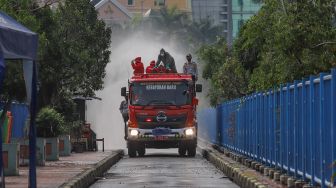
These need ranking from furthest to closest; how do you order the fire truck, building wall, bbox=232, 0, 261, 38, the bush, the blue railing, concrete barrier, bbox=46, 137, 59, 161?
building wall, bbox=232, 0, 261, 38 → the fire truck → concrete barrier, bbox=46, 137, 59, 161 → the bush → the blue railing

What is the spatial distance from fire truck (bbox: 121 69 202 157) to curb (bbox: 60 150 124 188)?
455 cm

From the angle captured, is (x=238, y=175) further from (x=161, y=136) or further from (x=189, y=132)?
(x=189, y=132)

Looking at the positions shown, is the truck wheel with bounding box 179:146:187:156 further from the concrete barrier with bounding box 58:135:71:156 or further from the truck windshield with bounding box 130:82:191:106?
the concrete barrier with bounding box 58:135:71:156

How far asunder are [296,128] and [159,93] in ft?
→ 68.0

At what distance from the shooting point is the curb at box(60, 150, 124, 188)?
23.3 meters

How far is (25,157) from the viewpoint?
3130cm

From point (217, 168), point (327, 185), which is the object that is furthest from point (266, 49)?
point (327, 185)

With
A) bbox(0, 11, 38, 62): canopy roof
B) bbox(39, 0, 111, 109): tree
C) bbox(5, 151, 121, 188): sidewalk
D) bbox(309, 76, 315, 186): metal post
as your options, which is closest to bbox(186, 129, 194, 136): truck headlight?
bbox(39, 0, 111, 109): tree

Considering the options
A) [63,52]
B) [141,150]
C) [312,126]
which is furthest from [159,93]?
[312,126]

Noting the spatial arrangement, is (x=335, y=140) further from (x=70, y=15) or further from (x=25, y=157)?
(x=70, y=15)

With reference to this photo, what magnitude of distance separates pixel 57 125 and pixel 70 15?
26.4 meters

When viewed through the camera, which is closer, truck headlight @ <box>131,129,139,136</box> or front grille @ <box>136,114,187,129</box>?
front grille @ <box>136,114,187,129</box>

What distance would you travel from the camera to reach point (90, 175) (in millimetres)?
27562

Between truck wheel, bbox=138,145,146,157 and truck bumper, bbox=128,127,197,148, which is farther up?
truck bumper, bbox=128,127,197,148
